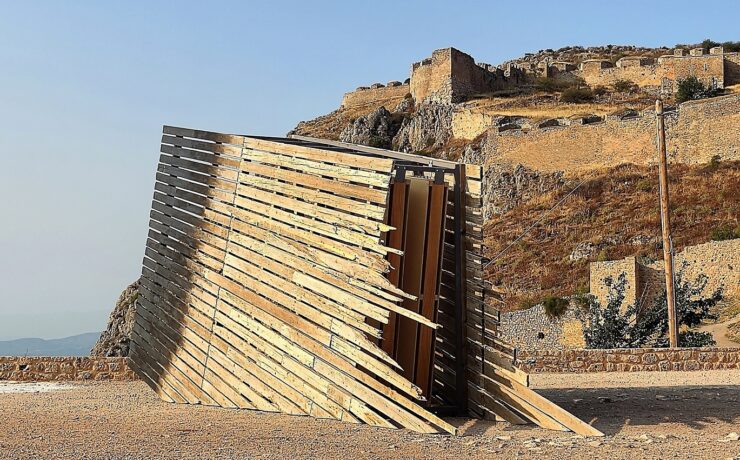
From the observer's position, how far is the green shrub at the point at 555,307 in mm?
23797

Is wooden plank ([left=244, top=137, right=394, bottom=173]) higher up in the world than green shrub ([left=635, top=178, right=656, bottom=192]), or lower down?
lower down

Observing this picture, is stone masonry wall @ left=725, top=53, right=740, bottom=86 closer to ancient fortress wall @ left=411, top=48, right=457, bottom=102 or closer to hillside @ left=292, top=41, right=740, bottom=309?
hillside @ left=292, top=41, right=740, bottom=309

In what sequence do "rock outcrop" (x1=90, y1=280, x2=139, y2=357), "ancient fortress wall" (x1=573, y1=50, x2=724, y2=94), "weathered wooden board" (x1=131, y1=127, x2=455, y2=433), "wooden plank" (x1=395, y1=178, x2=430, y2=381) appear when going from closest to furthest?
1. "weathered wooden board" (x1=131, y1=127, x2=455, y2=433)
2. "wooden plank" (x1=395, y1=178, x2=430, y2=381)
3. "rock outcrop" (x1=90, y1=280, x2=139, y2=357)
4. "ancient fortress wall" (x1=573, y1=50, x2=724, y2=94)

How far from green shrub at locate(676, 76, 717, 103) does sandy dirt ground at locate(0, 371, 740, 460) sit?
38.7m

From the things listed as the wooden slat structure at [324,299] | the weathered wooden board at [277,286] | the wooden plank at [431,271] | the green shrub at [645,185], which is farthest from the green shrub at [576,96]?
the wooden plank at [431,271]

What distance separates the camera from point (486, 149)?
4109cm

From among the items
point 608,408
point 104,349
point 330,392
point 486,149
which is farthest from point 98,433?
point 486,149

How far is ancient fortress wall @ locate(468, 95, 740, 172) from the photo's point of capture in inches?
1334

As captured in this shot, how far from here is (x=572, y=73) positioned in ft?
181

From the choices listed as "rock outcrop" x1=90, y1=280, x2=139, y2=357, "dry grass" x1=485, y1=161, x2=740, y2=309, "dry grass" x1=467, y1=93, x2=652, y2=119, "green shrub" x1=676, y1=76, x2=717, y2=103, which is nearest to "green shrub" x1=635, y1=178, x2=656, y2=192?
"dry grass" x1=485, y1=161, x2=740, y2=309

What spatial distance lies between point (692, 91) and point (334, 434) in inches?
1724

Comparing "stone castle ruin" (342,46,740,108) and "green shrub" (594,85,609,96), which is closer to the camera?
"stone castle ruin" (342,46,740,108)

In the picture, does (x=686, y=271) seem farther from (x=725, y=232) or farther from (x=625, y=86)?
(x=625, y=86)

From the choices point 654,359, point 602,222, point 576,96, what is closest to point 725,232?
point 602,222
